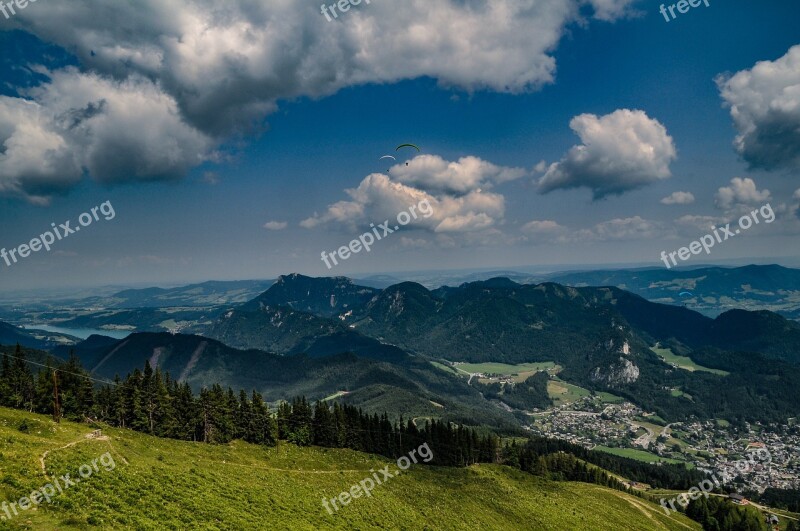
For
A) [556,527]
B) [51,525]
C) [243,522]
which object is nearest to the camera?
[51,525]

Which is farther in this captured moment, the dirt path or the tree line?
the tree line

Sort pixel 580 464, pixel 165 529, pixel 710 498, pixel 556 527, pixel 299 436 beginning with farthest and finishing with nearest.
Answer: pixel 580 464
pixel 710 498
pixel 299 436
pixel 556 527
pixel 165 529

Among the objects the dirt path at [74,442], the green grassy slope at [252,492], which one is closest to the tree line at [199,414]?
the green grassy slope at [252,492]

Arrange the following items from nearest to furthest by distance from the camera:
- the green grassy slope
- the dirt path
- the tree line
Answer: the green grassy slope
the dirt path
the tree line

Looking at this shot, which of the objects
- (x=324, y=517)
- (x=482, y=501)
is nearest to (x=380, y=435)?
(x=482, y=501)

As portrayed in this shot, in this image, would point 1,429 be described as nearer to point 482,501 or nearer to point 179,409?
point 179,409

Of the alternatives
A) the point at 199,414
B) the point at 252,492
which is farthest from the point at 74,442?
the point at 199,414

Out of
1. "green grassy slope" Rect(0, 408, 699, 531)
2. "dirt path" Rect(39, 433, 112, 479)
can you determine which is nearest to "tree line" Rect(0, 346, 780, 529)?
"green grassy slope" Rect(0, 408, 699, 531)

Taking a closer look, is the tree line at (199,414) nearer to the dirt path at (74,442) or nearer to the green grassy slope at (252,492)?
the green grassy slope at (252,492)

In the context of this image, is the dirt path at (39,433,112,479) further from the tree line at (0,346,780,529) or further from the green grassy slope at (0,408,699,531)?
the tree line at (0,346,780,529)
